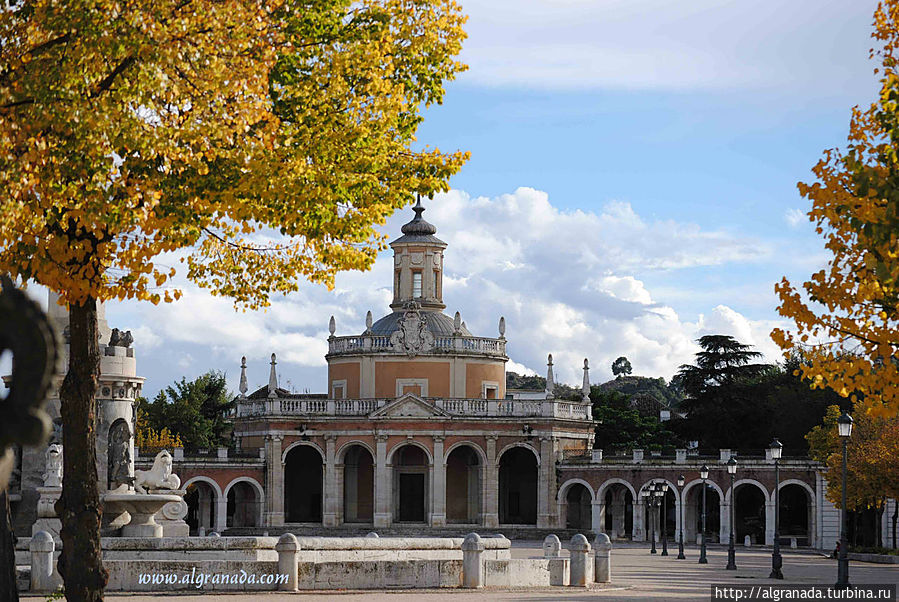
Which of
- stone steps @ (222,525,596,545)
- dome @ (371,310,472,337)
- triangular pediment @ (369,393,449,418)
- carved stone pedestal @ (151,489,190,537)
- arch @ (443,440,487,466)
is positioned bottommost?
stone steps @ (222,525,596,545)

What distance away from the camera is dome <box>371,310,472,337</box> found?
6969cm

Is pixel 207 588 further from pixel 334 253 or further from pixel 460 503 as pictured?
pixel 460 503

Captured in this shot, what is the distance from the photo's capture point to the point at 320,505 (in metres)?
70.1

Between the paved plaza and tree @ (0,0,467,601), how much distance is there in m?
7.45

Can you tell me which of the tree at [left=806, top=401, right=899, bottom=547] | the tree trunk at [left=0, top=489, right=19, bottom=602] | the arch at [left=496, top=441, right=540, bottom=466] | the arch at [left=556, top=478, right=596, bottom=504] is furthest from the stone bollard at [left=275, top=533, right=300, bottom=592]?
the arch at [left=556, top=478, right=596, bottom=504]

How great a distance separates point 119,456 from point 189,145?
1152cm

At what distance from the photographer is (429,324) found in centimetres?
7000

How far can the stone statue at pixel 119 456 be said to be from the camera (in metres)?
24.2

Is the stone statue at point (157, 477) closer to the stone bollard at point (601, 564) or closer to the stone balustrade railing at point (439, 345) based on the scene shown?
the stone bollard at point (601, 564)

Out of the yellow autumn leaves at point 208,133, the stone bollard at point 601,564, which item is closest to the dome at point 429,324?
the stone bollard at point 601,564

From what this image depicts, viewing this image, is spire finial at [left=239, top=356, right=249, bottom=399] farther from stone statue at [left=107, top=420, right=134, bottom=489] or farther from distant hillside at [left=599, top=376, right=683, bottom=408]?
distant hillside at [left=599, top=376, right=683, bottom=408]

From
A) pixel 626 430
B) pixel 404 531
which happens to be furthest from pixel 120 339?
pixel 626 430

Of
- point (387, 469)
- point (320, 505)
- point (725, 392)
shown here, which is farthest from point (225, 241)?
point (725, 392)

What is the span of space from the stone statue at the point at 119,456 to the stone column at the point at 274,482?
42.2 m
